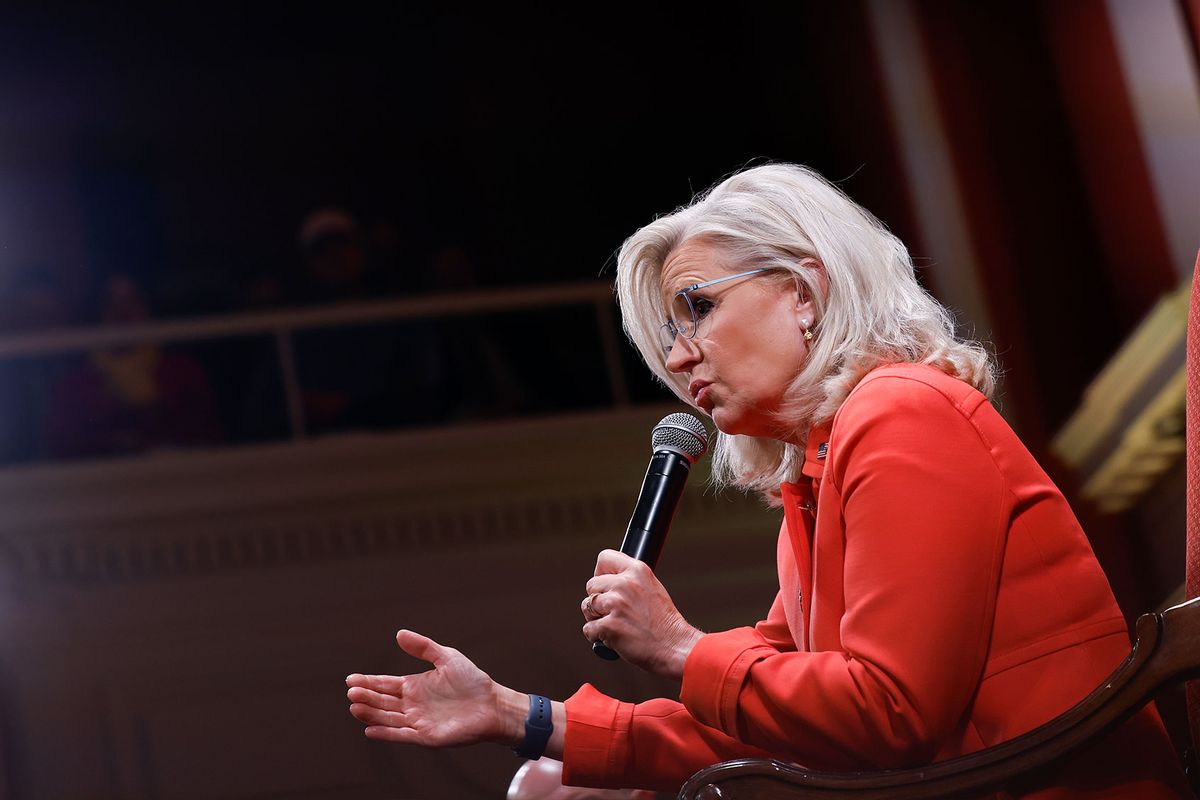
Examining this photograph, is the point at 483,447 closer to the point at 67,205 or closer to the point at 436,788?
the point at 436,788

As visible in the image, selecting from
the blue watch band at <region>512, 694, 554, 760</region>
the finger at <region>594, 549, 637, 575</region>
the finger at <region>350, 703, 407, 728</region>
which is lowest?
the blue watch band at <region>512, 694, 554, 760</region>

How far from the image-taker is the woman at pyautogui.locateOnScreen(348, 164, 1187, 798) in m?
1.05

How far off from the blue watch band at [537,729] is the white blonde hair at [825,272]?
38 cm

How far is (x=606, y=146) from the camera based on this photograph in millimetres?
5297

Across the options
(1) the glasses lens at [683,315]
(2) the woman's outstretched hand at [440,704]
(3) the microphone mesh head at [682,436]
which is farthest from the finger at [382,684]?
(1) the glasses lens at [683,315]

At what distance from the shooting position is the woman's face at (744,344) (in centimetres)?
133

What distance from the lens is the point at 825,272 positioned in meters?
1.34

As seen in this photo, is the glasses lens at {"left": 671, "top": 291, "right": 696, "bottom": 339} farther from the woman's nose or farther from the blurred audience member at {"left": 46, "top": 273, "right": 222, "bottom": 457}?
the blurred audience member at {"left": 46, "top": 273, "right": 222, "bottom": 457}

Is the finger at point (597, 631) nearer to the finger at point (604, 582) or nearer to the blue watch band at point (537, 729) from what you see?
the finger at point (604, 582)

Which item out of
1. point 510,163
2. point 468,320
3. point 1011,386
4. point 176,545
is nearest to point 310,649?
point 176,545

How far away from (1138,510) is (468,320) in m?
2.05

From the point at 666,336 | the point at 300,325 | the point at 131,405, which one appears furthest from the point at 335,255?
the point at 666,336

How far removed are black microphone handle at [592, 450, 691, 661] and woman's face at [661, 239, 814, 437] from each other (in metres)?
0.07

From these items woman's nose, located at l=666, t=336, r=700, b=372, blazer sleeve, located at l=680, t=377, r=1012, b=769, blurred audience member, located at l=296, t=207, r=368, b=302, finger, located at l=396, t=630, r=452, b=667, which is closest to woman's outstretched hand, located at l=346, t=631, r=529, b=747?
finger, located at l=396, t=630, r=452, b=667
